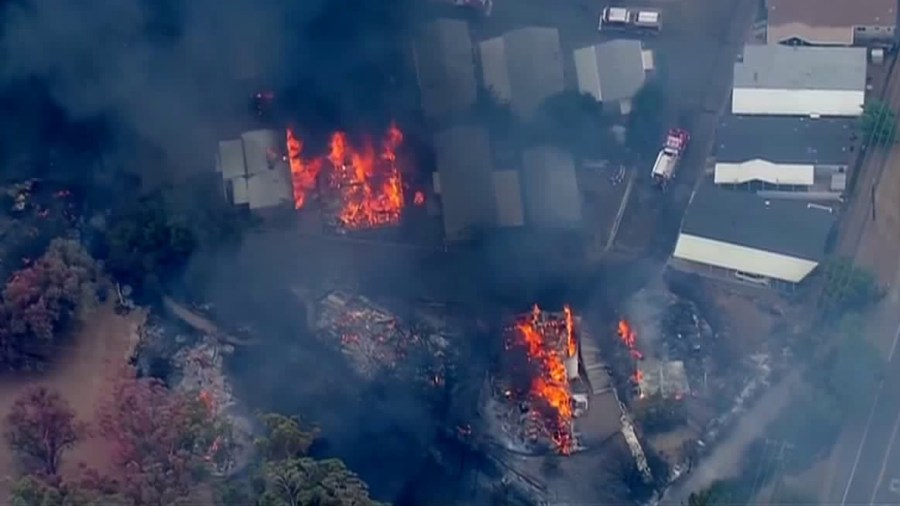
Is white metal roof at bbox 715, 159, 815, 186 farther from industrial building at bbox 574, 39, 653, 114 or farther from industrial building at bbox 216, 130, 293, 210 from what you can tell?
industrial building at bbox 216, 130, 293, 210

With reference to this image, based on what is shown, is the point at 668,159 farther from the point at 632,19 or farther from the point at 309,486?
the point at 309,486

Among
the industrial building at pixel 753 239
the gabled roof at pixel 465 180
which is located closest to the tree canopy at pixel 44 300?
the gabled roof at pixel 465 180

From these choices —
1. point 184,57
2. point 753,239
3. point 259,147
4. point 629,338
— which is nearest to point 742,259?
point 753,239

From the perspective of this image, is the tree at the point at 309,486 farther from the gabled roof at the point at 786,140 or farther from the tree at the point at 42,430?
the gabled roof at the point at 786,140

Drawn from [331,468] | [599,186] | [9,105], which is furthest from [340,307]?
[9,105]

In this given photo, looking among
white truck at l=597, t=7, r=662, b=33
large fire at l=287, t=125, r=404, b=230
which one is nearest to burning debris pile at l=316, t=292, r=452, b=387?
large fire at l=287, t=125, r=404, b=230

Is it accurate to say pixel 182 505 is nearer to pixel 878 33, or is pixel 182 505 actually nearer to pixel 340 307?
pixel 340 307
